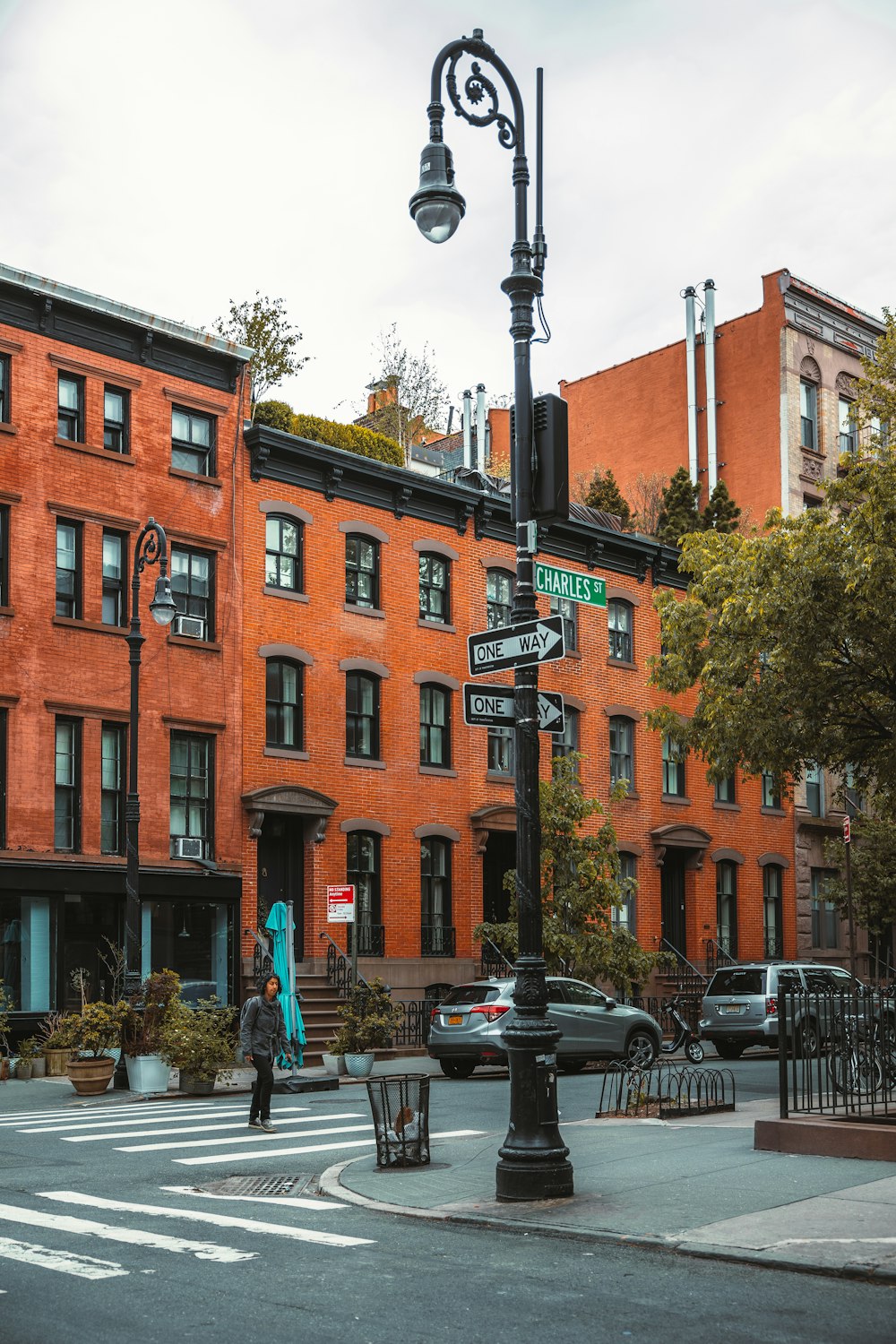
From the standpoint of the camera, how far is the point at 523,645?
37.4ft

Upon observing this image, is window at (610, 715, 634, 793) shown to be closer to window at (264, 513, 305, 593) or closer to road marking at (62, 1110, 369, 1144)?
window at (264, 513, 305, 593)

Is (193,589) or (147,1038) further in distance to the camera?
(193,589)

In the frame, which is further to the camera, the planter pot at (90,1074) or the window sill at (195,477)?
the window sill at (195,477)

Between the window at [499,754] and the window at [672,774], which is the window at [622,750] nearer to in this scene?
the window at [672,774]

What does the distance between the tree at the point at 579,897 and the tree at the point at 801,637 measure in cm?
416

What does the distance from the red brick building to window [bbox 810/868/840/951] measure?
1990 centimetres

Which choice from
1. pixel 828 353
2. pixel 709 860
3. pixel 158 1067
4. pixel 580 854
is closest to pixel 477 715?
pixel 158 1067

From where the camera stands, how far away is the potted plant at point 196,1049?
20766mm

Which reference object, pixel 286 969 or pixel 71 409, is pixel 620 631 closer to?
pixel 71 409

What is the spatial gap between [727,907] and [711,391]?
1668cm

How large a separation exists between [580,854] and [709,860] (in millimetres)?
10333

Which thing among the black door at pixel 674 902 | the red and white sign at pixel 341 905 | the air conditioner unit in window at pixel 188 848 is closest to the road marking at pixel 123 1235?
the red and white sign at pixel 341 905

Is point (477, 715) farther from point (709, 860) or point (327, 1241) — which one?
point (709, 860)

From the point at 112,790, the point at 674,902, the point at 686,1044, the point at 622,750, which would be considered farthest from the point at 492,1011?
the point at 674,902
